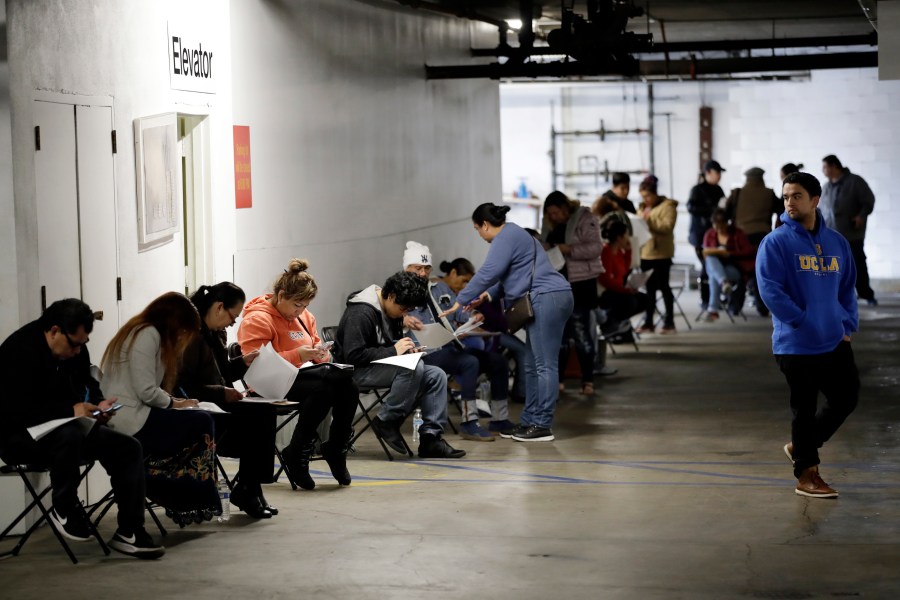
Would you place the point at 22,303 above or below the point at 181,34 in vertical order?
below

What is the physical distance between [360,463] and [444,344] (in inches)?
35.4

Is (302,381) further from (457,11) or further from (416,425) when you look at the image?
(457,11)

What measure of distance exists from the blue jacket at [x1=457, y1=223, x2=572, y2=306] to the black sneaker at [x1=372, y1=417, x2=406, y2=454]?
86 centimetres

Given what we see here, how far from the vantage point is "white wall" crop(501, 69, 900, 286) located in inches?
756

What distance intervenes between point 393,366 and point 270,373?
1.20m

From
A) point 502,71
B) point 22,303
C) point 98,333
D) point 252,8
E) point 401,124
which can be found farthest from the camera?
point 502,71

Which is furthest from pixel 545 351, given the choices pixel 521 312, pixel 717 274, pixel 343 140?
pixel 717 274

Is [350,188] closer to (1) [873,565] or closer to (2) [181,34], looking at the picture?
(2) [181,34]

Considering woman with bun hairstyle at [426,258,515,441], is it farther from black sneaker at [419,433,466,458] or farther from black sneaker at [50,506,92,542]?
black sneaker at [50,506,92,542]

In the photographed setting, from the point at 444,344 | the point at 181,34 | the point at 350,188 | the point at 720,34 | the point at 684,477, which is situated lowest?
the point at 684,477

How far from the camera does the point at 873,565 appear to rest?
494 centimetres

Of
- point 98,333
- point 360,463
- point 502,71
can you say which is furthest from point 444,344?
point 502,71

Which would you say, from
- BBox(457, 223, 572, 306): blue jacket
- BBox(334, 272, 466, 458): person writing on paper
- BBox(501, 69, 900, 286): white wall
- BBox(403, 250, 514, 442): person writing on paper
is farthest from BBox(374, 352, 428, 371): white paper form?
BBox(501, 69, 900, 286): white wall

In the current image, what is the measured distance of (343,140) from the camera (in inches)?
364
